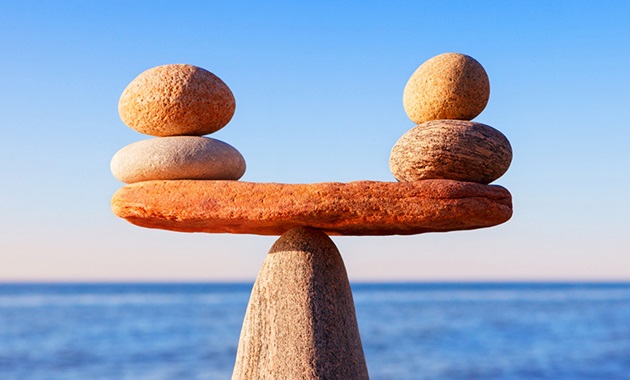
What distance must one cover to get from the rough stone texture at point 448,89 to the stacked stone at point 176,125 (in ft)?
5.52

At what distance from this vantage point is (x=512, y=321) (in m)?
34.9

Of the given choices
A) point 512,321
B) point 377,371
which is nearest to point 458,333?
point 512,321

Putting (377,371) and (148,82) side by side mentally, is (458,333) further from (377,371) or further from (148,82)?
(148,82)

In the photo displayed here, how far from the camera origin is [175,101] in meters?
6.65

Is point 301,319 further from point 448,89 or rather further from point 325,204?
point 448,89

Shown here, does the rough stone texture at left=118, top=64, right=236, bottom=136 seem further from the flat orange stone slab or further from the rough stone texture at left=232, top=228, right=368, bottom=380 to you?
the rough stone texture at left=232, top=228, right=368, bottom=380

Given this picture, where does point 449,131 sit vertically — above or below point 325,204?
above

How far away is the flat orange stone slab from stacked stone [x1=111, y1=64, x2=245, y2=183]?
17 cm

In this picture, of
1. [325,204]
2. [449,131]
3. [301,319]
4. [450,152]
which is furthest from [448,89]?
[301,319]

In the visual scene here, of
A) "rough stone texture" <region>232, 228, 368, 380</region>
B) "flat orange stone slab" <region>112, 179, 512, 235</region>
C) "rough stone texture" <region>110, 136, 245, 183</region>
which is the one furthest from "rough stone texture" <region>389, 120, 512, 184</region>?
"rough stone texture" <region>110, 136, 245, 183</region>

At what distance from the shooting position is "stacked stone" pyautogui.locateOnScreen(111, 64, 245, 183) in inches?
259

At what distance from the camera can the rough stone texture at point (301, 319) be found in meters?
6.46

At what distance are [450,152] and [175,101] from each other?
2399 millimetres

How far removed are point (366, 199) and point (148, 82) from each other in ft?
7.31
